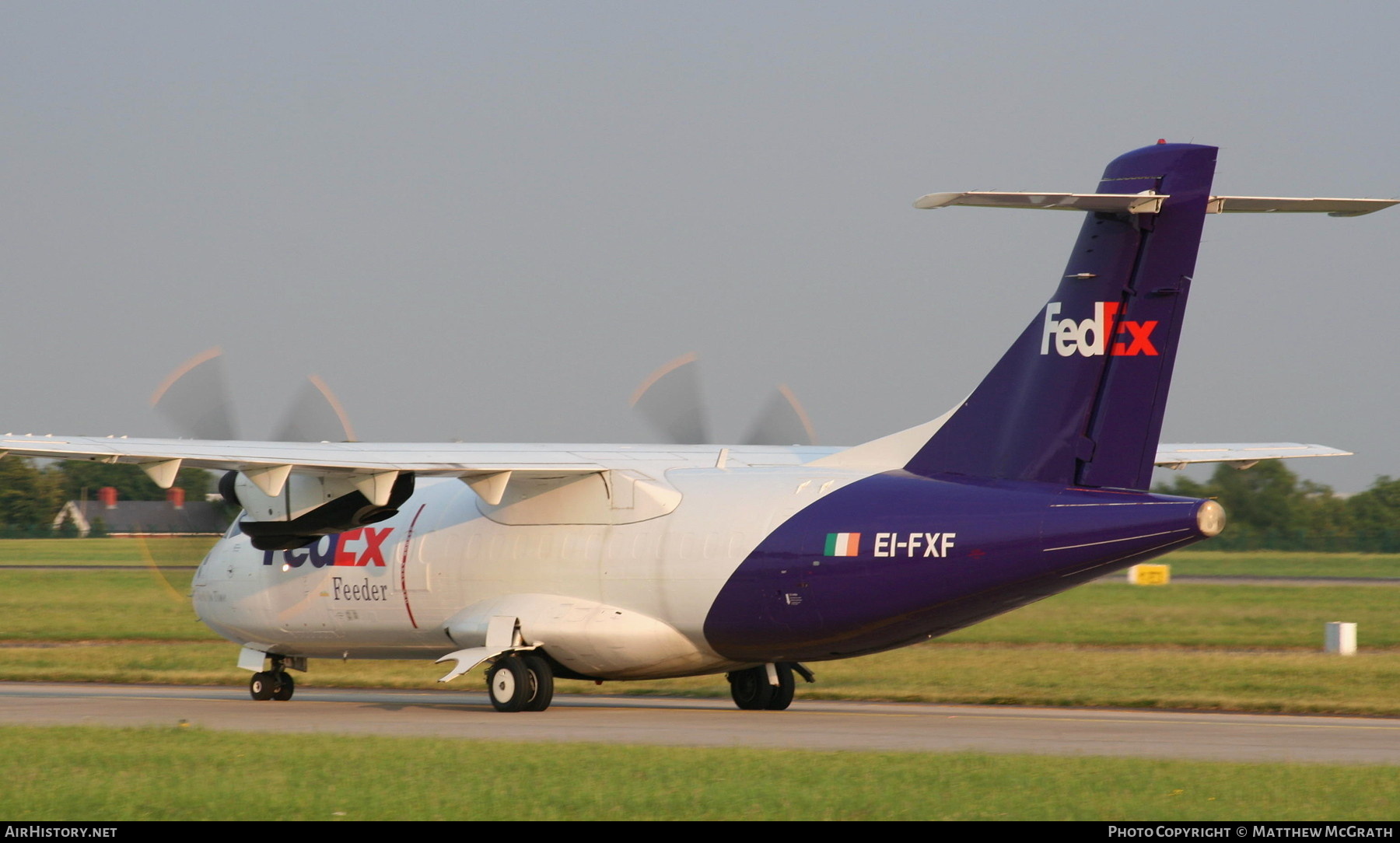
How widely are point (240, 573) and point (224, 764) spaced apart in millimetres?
9602

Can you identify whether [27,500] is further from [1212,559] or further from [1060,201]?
[1060,201]

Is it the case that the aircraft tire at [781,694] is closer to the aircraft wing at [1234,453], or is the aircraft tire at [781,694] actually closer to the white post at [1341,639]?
the aircraft wing at [1234,453]

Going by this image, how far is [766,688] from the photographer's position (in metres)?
20.4

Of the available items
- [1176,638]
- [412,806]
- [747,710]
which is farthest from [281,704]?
[1176,638]

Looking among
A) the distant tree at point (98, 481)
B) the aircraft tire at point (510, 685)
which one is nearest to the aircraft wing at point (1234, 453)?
the aircraft tire at point (510, 685)

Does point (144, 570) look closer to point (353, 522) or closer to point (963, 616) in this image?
point (353, 522)

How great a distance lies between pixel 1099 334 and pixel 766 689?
6629 mm

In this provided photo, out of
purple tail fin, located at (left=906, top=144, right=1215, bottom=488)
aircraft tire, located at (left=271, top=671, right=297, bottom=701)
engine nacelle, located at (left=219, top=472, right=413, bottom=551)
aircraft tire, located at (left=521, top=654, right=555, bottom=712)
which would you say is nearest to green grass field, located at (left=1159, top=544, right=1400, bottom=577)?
aircraft tire, located at (left=271, top=671, right=297, bottom=701)

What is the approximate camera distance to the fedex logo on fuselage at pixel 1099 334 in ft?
53.6

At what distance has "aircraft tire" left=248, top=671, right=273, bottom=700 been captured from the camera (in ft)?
73.9

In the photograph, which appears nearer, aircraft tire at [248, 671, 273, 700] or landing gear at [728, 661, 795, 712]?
landing gear at [728, 661, 795, 712]

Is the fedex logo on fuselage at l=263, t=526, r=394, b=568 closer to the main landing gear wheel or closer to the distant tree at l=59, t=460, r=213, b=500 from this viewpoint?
the main landing gear wheel

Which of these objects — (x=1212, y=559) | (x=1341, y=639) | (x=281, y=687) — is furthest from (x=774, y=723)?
(x=1212, y=559)

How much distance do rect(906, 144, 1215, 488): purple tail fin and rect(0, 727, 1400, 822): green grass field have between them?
4.00 metres
